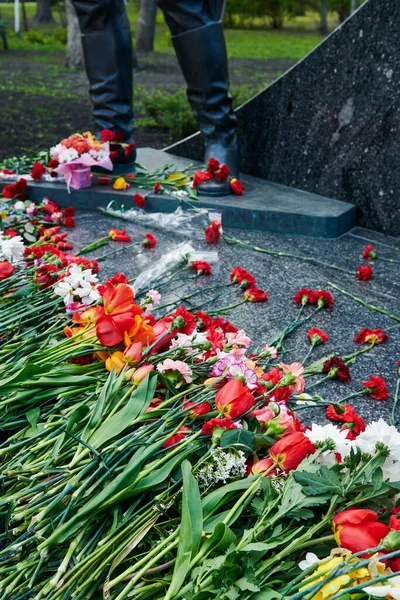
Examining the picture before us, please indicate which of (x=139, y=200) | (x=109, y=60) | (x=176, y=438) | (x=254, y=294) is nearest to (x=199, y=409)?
(x=176, y=438)

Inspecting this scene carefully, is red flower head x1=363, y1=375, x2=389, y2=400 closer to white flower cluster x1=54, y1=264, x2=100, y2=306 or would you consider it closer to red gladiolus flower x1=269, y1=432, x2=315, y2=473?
red gladiolus flower x1=269, y1=432, x2=315, y2=473

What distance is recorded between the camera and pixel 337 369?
205cm

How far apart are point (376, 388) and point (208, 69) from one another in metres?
2.33

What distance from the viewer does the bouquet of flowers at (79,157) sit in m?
3.79

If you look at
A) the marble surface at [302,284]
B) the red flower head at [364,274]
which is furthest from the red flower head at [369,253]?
the red flower head at [364,274]

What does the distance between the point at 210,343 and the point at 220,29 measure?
8.19 ft

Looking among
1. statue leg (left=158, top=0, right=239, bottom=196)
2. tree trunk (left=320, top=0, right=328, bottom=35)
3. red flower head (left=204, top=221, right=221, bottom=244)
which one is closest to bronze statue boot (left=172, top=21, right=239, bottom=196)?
statue leg (left=158, top=0, right=239, bottom=196)

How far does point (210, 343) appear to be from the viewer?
178cm

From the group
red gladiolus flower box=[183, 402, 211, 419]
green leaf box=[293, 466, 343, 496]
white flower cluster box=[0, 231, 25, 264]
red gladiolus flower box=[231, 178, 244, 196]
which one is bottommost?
red gladiolus flower box=[231, 178, 244, 196]

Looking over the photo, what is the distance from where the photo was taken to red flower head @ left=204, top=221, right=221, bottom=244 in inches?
129

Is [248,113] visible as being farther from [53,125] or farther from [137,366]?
[53,125]

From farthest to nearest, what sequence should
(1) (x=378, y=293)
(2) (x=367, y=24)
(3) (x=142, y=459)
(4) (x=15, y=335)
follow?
(2) (x=367, y=24) < (1) (x=378, y=293) < (4) (x=15, y=335) < (3) (x=142, y=459)

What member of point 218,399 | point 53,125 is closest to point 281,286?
point 218,399

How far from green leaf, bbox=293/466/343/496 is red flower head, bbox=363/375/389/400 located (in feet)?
2.15
